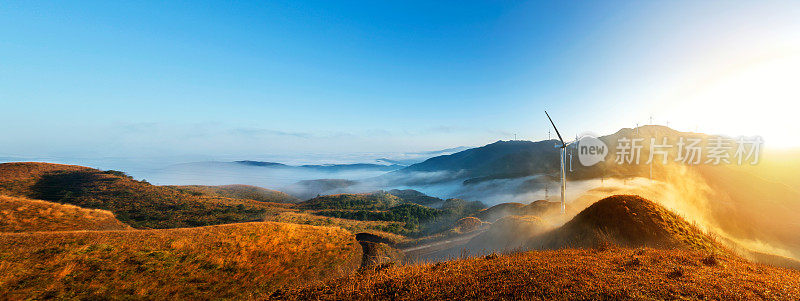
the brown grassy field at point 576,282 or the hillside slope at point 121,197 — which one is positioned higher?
the brown grassy field at point 576,282

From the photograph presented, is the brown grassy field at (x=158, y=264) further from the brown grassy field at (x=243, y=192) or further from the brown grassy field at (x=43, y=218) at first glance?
the brown grassy field at (x=243, y=192)

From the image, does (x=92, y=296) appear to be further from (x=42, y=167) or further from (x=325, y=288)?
(x=42, y=167)

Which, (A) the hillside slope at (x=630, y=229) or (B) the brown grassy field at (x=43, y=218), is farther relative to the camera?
(B) the brown grassy field at (x=43, y=218)

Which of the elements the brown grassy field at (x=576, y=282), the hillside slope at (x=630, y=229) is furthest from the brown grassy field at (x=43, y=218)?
the hillside slope at (x=630, y=229)

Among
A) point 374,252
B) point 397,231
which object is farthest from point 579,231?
point 397,231

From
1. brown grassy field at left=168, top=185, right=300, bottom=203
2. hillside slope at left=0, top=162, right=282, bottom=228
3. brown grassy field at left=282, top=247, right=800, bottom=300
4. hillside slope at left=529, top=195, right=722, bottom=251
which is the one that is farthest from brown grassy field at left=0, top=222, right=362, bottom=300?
brown grassy field at left=168, top=185, right=300, bottom=203

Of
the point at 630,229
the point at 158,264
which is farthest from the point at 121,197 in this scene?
the point at 630,229
